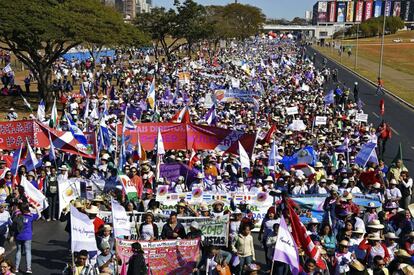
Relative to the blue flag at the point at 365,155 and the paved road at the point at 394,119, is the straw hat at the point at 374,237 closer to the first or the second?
the blue flag at the point at 365,155

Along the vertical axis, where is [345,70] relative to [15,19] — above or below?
below

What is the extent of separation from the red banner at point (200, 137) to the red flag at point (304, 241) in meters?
7.11

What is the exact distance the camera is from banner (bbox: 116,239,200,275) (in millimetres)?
9375

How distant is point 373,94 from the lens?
148 ft

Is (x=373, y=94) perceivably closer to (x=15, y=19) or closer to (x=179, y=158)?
(x=15, y=19)

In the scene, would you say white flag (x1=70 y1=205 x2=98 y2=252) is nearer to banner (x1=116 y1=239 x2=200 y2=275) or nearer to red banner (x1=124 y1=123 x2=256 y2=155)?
banner (x1=116 y1=239 x2=200 y2=275)

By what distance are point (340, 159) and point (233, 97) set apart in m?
9.91

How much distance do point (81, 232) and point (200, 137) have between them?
24.2 ft

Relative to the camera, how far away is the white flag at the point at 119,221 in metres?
9.77

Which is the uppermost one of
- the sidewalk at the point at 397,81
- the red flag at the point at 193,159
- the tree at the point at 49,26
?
the tree at the point at 49,26

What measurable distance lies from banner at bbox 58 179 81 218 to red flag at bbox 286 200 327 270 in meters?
6.30

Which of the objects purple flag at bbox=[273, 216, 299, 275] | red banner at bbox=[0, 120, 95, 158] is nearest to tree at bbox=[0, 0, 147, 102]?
red banner at bbox=[0, 120, 95, 158]

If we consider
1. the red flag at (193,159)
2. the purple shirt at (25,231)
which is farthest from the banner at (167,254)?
the red flag at (193,159)

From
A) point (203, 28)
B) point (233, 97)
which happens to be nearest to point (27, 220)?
point (233, 97)
